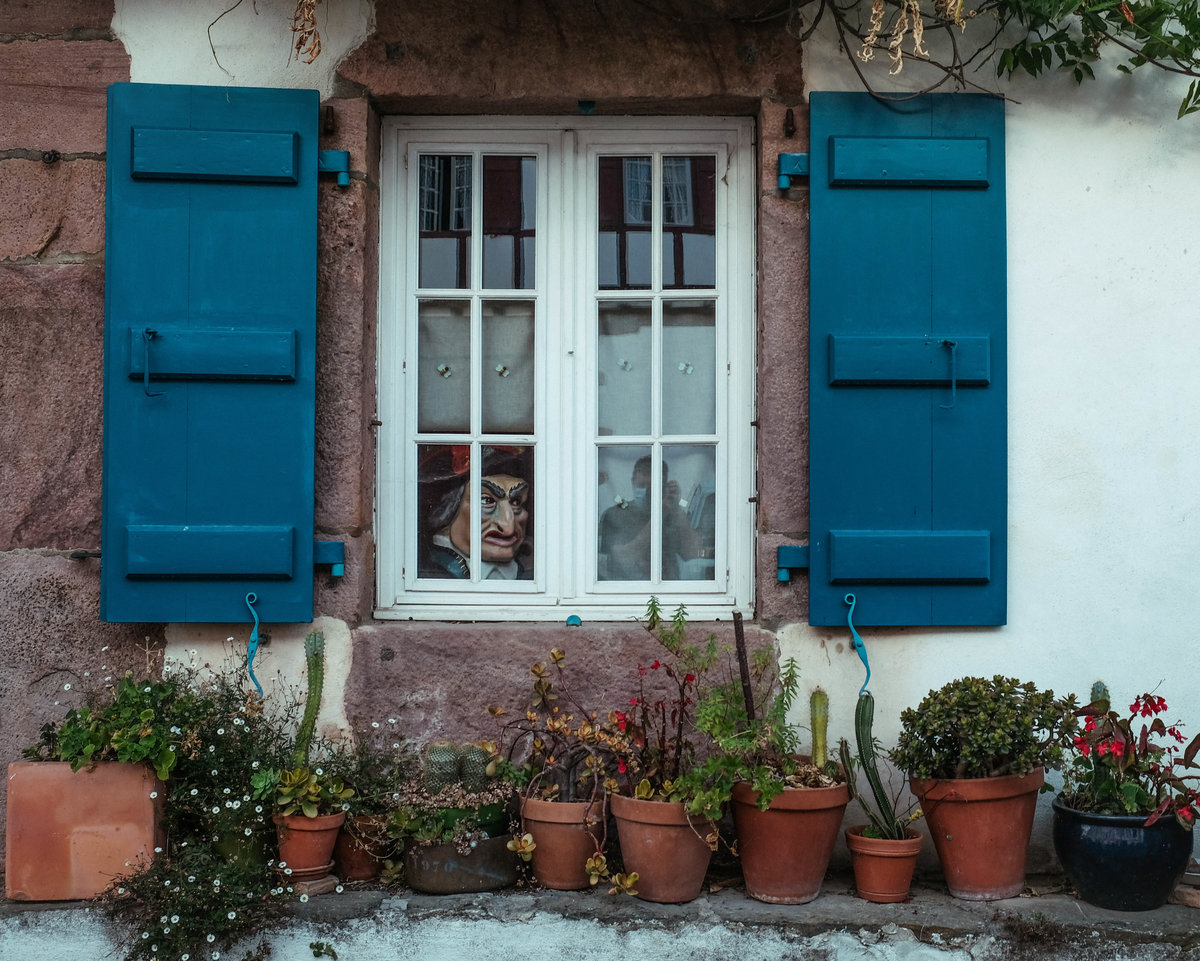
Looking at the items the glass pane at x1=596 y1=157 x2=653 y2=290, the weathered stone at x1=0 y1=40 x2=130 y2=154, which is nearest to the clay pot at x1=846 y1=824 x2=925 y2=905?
the glass pane at x1=596 y1=157 x2=653 y2=290

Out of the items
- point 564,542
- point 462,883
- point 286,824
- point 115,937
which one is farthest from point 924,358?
point 115,937

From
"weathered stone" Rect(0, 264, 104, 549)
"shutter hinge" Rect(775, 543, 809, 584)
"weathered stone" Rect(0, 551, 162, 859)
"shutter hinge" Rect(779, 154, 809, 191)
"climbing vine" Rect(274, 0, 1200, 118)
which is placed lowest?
"weathered stone" Rect(0, 551, 162, 859)

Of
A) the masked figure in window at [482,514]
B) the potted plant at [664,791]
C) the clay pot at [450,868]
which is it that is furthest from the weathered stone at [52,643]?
the potted plant at [664,791]

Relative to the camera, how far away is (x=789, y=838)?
312 cm

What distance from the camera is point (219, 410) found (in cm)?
348

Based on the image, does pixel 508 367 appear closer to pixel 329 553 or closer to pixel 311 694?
pixel 329 553

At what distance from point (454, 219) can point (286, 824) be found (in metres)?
1.95

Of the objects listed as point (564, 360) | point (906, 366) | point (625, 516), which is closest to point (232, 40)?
point (564, 360)

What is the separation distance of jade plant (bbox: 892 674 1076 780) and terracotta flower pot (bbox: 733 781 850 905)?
25 cm

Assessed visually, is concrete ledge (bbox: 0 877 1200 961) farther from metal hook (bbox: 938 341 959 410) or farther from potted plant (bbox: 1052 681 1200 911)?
metal hook (bbox: 938 341 959 410)

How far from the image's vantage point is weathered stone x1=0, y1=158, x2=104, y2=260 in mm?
3568

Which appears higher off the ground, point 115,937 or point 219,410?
point 219,410

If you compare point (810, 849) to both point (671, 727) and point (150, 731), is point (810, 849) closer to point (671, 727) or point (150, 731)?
point (671, 727)

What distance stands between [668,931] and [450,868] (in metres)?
0.63
